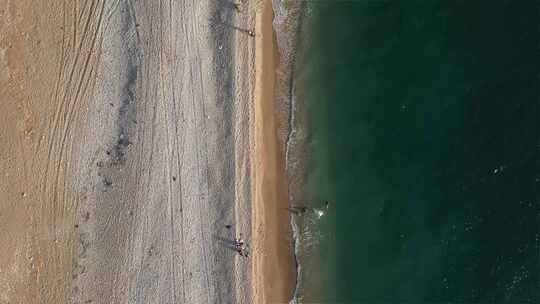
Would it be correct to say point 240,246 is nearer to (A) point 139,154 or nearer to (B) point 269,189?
(B) point 269,189

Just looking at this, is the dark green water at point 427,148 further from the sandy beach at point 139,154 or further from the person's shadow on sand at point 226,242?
the person's shadow on sand at point 226,242

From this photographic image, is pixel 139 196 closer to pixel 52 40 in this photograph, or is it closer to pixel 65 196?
pixel 65 196

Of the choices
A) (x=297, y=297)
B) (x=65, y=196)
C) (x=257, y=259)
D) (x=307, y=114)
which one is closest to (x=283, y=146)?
(x=307, y=114)

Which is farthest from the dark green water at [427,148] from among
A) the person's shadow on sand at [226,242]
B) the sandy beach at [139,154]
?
the person's shadow on sand at [226,242]

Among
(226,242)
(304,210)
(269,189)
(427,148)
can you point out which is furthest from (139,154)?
(427,148)

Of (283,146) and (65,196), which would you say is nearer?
(65,196)
